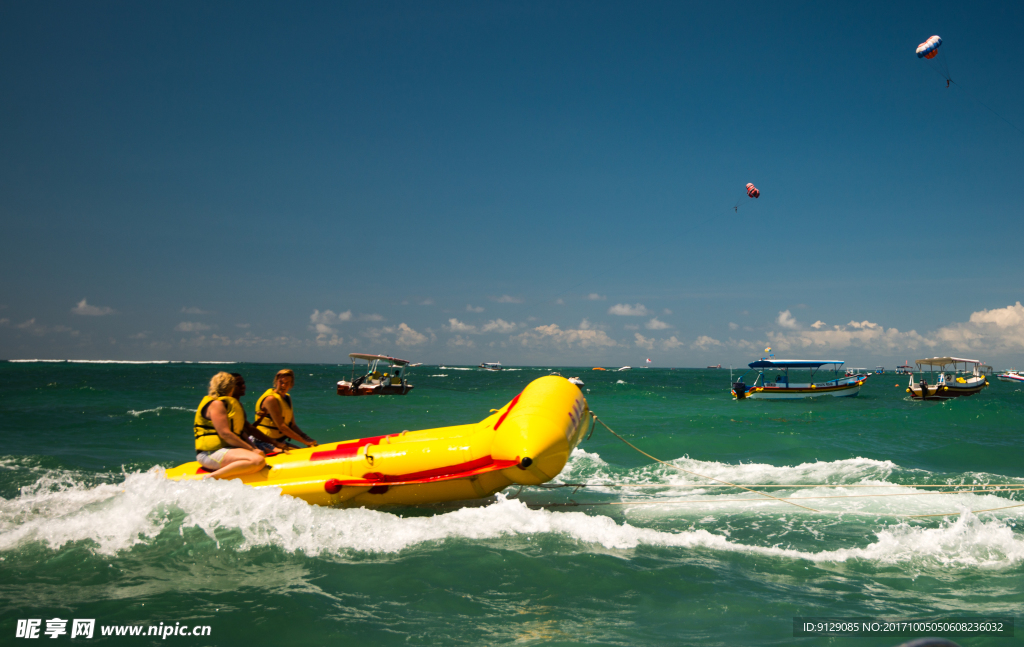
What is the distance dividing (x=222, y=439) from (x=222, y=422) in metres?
0.22

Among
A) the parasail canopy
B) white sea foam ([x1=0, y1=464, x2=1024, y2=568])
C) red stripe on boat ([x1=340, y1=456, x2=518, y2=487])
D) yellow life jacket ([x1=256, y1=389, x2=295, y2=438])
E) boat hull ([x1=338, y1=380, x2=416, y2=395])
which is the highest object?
the parasail canopy

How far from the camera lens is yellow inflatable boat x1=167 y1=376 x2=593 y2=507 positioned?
18.8 ft

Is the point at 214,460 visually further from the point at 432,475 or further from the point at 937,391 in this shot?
the point at 937,391

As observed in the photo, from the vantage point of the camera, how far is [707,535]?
5.77 metres

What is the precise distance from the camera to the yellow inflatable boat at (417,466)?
5.74m

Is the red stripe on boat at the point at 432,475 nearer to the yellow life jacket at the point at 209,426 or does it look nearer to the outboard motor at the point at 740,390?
the yellow life jacket at the point at 209,426

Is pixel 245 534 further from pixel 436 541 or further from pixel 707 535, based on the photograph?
pixel 707 535

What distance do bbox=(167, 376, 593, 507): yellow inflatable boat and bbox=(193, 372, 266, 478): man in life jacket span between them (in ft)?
0.55

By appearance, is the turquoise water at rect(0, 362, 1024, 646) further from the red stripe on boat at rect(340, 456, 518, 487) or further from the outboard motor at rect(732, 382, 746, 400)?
the outboard motor at rect(732, 382, 746, 400)

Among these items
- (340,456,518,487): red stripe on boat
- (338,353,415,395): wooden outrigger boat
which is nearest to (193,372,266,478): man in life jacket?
(340,456,518,487): red stripe on boat

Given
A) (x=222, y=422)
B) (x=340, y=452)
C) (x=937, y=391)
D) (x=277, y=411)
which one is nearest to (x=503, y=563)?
(x=340, y=452)

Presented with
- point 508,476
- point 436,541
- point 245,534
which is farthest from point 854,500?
point 245,534

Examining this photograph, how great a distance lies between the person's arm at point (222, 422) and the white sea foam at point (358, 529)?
442 millimetres

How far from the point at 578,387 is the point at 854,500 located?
14.4 ft
